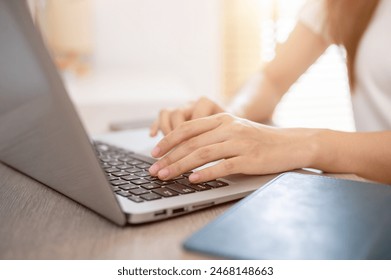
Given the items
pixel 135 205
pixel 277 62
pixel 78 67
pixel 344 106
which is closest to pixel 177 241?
pixel 135 205

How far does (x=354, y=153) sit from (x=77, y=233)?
0.41 meters

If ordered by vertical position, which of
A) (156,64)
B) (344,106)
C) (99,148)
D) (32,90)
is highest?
(32,90)

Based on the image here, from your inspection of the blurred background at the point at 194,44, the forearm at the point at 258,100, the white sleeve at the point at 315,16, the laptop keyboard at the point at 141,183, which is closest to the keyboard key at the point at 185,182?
the laptop keyboard at the point at 141,183

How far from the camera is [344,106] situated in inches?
124

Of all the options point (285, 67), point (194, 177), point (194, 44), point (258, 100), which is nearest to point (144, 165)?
point (194, 177)

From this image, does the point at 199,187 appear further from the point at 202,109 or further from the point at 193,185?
the point at 202,109

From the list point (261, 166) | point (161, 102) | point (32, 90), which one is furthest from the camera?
point (161, 102)

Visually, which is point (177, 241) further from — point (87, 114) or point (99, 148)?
point (87, 114)

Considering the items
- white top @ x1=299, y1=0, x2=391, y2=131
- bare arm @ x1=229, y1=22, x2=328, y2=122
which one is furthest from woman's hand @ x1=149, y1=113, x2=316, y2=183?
bare arm @ x1=229, y1=22, x2=328, y2=122

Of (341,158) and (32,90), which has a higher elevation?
(32,90)

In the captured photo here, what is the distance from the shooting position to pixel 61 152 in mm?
470

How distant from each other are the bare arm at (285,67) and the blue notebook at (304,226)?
680 millimetres

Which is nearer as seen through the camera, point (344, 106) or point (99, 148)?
point (99, 148)
